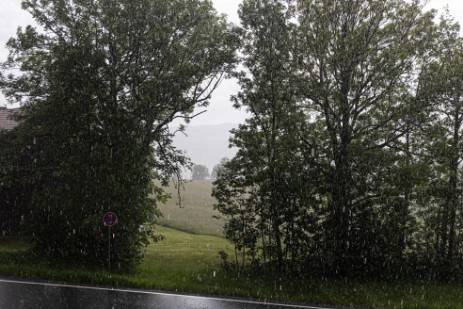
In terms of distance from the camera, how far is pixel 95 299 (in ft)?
→ 30.6

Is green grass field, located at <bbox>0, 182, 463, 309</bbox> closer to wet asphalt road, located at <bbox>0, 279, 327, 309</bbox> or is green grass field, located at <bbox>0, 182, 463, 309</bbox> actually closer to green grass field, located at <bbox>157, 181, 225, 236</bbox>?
wet asphalt road, located at <bbox>0, 279, 327, 309</bbox>

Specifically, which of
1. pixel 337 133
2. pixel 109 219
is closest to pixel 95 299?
pixel 109 219

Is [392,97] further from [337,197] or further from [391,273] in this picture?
[391,273]

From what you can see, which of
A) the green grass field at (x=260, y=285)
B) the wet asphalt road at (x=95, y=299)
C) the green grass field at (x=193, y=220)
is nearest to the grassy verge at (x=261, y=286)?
the green grass field at (x=260, y=285)

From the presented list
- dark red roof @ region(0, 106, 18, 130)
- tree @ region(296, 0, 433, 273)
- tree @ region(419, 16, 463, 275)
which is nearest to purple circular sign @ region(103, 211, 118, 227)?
tree @ region(296, 0, 433, 273)

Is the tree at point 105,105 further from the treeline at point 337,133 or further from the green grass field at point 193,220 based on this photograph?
the green grass field at point 193,220

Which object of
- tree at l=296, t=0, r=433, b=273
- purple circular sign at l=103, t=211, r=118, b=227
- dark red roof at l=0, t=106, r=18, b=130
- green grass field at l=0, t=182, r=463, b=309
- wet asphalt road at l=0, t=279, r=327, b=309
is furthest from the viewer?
dark red roof at l=0, t=106, r=18, b=130

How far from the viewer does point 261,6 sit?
45.3 feet

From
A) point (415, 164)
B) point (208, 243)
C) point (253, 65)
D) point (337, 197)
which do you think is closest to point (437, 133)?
point (415, 164)

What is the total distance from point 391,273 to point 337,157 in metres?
5.00

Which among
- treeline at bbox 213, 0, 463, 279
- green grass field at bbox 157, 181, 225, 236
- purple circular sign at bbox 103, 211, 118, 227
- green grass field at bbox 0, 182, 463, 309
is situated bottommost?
green grass field at bbox 0, 182, 463, 309

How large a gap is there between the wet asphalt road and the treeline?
4.52 meters

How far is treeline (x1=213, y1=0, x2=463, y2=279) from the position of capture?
523 inches

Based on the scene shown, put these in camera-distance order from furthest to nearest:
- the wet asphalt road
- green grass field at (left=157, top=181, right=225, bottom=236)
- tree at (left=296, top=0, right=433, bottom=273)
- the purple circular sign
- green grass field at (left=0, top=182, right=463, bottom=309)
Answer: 1. green grass field at (left=157, top=181, right=225, bottom=236)
2. tree at (left=296, top=0, right=433, bottom=273)
3. the purple circular sign
4. green grass field at (left=0, top=182, right=463, bottom=309)
5. the wet asphalt road
